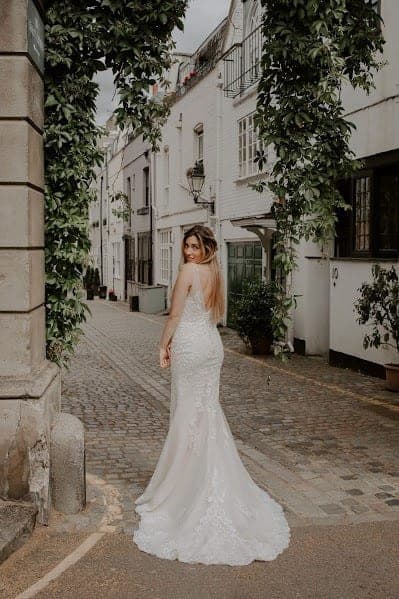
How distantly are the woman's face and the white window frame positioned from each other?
1158 centimetres

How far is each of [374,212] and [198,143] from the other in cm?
1144

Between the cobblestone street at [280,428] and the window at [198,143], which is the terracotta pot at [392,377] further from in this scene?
the window at [198,143]

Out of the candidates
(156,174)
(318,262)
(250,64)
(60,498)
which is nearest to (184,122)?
(156,174)

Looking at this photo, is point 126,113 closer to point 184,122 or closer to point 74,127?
point 74,127

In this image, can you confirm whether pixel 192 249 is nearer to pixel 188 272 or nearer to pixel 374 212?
pixel 188 272

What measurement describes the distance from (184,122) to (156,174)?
13.3 feet

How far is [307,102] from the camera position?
5.99 metres

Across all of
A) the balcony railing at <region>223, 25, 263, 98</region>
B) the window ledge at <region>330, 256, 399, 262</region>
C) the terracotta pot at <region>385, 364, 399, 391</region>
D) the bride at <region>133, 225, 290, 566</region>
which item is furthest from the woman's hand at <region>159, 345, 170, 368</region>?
the balcony railing at <region>223, 25, 263, 98</region>

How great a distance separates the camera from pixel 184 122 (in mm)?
22422

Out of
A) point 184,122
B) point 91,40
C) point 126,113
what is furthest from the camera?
point 184,122

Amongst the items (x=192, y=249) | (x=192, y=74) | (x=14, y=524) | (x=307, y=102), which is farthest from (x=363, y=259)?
(x=192, y=74)

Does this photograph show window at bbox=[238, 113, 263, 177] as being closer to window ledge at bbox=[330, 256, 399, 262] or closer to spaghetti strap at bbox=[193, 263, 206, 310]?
window ledge at bbox=[330, 256, 399, 262]

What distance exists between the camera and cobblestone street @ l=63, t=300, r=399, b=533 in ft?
17.8

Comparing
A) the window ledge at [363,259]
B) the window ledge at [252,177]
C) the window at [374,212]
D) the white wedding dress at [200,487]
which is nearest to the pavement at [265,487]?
the white wedding dress at [200,487]
